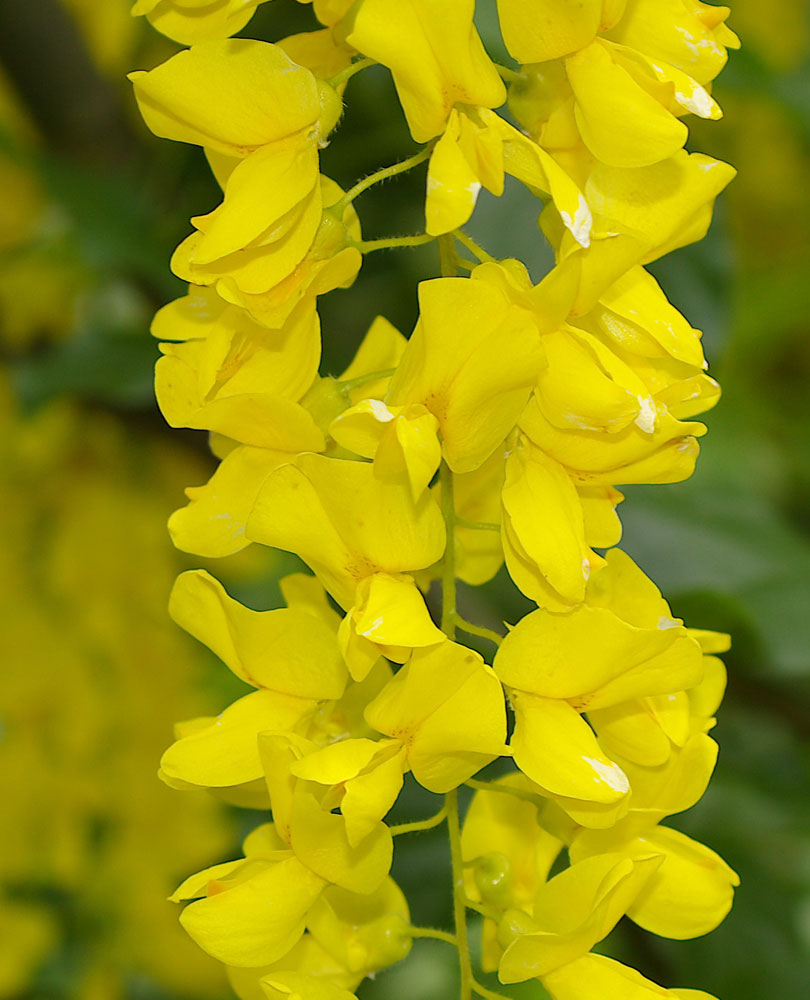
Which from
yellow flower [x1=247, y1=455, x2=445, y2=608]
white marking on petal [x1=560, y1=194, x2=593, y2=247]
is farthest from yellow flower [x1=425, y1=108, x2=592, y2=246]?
yellow flower [x1=247, y1=455, x2=445, y2=608]

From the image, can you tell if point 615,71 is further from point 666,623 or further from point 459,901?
point 459,901

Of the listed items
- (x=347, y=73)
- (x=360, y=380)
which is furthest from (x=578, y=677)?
(x=347, y=73)

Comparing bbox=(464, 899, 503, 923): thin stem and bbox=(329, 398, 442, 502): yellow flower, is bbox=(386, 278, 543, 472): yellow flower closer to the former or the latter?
bbox=(329, 398, 442, 502): yellow flower

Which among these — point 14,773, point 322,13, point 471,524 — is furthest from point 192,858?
point 322,13

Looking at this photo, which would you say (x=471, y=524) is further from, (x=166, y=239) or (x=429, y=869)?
(x=166, y=239)

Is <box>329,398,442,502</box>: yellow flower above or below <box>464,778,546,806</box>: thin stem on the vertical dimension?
above

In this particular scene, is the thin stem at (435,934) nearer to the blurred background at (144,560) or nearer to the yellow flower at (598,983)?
the yellow flower at (598,983)
